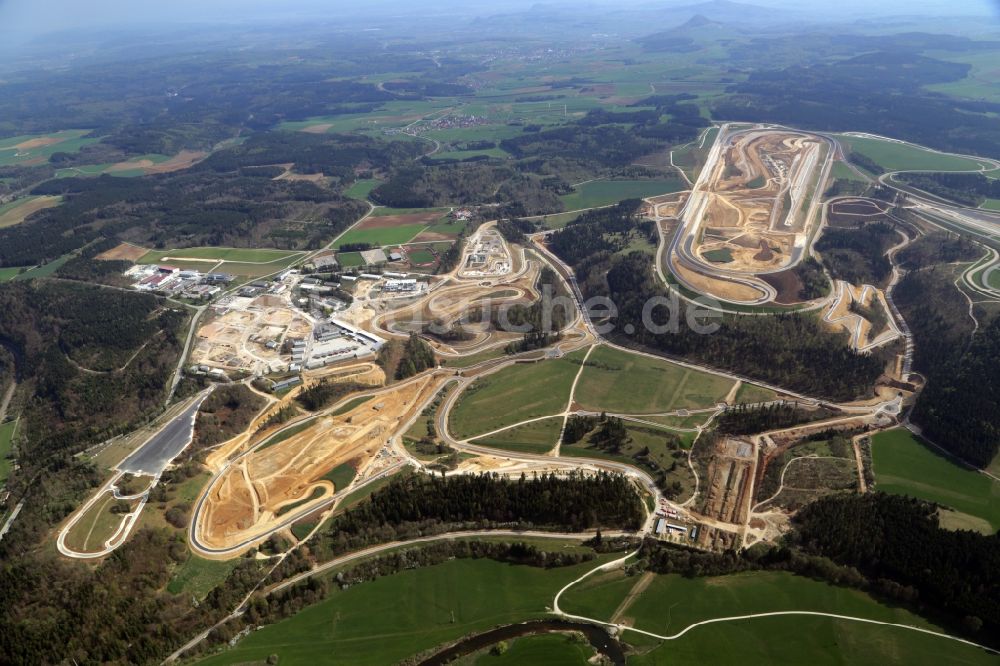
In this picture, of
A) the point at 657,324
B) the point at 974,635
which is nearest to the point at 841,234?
the point at 657,324

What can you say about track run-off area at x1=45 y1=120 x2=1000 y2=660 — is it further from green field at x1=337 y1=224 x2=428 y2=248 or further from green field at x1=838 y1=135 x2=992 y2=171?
green field at x1=337 y1=224 x2=428 y2=248

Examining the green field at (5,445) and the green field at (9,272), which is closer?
the green field at (5,445)

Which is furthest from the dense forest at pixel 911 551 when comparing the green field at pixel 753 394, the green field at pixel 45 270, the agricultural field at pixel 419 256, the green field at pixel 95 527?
the green field at pixel 45 270

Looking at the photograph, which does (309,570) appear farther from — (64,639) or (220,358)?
(220,358)

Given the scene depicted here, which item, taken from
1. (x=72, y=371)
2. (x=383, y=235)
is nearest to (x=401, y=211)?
(x=383, y=235)

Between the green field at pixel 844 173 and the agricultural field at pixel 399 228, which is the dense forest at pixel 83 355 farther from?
the green field at pixel 844 173

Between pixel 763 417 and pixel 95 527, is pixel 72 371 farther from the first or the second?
pixel 763 417

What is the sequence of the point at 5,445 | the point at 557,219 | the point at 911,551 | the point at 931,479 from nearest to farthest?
the point at 911,551 < the point at 931,479 < the point at 5,445 < the point at 557,219
